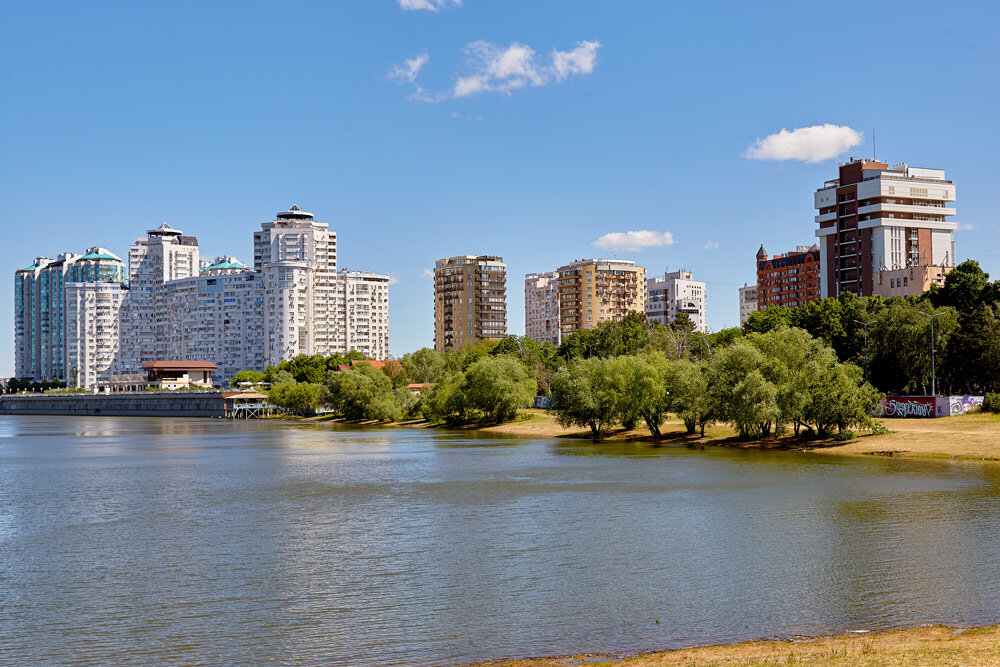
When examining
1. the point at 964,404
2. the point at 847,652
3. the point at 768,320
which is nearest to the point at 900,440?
the point at 964,404

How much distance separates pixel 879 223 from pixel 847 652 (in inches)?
6925

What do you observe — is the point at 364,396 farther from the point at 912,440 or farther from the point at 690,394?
the point at 912,440

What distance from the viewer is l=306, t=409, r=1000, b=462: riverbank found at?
7456cm

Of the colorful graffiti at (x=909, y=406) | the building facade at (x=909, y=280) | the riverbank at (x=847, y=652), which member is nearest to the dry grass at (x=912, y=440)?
the colorful graffiti at (x=909, y=406)

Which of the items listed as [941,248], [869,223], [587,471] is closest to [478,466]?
[587,471]

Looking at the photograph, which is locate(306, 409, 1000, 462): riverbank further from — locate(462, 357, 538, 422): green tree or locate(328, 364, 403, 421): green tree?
locate(328, 364, 403, 421): green tree

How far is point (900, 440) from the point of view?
79.2 m

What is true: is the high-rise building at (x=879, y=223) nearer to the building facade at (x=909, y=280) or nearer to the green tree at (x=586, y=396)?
the building facade at (x=909, y=280)

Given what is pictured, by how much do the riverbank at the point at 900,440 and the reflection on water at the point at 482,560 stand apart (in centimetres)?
646

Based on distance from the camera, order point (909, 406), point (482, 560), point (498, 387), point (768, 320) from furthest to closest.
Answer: point (768, 320)
point (498, 387)
point (909, 406)
point (482, 560)

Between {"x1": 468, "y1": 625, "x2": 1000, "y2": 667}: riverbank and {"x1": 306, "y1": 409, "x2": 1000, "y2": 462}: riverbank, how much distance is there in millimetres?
51939

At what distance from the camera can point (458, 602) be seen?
29641mm

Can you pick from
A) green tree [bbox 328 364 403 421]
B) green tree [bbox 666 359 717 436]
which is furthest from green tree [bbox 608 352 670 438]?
green tree [bbox 328 364 403 421]

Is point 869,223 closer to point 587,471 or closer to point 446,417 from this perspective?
point 446,417
